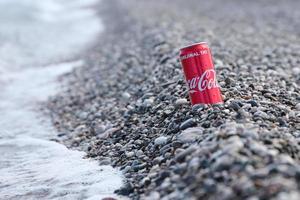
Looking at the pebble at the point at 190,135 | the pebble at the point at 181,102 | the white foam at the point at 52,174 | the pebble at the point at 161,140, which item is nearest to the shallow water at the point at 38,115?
the white foam at the point at 52,174

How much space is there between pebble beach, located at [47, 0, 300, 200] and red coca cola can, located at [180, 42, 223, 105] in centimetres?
11

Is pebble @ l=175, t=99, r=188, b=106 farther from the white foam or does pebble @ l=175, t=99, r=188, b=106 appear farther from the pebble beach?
the white foam

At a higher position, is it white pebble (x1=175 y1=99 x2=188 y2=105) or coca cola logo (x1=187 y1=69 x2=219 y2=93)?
coca cola logo (x1=187 y1=69 x2=219 y2=93)

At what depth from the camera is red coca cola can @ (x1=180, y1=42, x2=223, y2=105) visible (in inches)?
187

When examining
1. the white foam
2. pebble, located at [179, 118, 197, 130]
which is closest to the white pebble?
pebble, located at [179, 118, 197, 130]

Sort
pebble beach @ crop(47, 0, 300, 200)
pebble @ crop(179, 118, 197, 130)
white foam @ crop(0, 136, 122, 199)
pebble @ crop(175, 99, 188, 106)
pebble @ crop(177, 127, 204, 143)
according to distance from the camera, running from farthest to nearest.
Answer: pebble @ crop(175, 99, 188, 106) → pebble @ crop(179, 118, 197, 130) → white foam @ crop(0, 136, 122, 199) → pebble @ crop(177, 127, 204, 143) → pebble beach @ crop(47, 0, 300, 200)

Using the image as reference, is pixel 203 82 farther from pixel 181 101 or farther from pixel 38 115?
pixel 38 115

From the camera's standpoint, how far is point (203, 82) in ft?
15.9

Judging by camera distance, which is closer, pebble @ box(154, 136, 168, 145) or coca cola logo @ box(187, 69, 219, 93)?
pebble @ box(154, 136, 168, 145)

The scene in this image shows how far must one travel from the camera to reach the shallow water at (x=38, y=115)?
4.79 metres

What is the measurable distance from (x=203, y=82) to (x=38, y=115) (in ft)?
13.9

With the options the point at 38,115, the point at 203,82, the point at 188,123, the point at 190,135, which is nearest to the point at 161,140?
the point at 188,123

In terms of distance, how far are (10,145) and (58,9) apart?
68.0ft

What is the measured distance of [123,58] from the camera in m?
10.3
